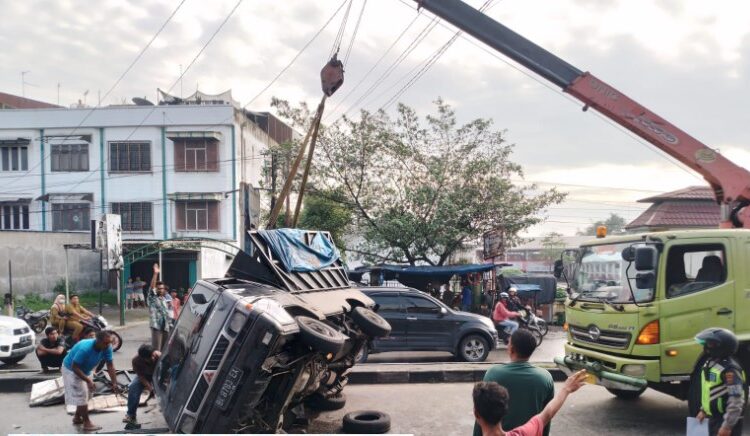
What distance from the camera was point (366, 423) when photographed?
661cm

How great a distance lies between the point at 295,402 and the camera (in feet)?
19.8

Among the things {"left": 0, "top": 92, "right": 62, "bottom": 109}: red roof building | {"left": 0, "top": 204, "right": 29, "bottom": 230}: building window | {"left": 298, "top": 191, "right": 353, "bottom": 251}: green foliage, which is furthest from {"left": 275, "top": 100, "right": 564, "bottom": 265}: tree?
{"left": 0, "top": 92, "right": 62, "bottom": 109}: red roof building

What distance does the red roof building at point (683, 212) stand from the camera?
69.2ft

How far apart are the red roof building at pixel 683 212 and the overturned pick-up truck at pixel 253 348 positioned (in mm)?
17524

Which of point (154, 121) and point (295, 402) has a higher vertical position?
point (154, 121)

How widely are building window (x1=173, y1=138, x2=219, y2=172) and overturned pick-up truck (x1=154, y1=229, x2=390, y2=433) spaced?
23.5 meters

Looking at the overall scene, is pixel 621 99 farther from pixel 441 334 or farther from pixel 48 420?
pixel 48 420

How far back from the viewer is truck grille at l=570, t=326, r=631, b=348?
22.4 feet

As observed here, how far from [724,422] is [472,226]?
14.3 metres

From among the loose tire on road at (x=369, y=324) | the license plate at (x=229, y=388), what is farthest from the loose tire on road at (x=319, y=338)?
the loose tire on road at (x=369, y=324)

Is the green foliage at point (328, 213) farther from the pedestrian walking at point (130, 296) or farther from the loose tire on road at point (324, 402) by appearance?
the loose tire on road at point (324, 402)

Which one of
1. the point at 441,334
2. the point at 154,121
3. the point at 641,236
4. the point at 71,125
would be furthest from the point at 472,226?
the point at 71,125

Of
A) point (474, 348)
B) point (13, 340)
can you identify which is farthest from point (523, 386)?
point (13, 340)

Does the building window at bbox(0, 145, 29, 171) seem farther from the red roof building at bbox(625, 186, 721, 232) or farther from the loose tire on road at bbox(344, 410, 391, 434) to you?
the red roof building at bbox(625, 186, 721, 232)
